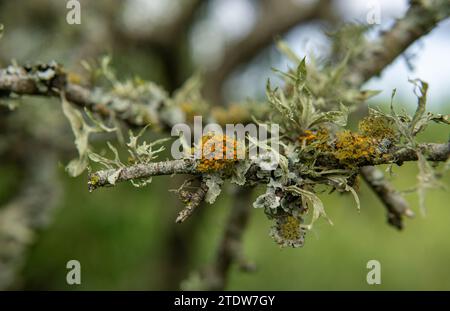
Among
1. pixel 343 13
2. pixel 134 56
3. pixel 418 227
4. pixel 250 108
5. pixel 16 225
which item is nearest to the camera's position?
pixel 250 108

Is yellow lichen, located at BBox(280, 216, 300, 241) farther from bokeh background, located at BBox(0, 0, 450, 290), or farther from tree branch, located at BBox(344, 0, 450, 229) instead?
bokeh background, located at BBox(0, 0, 450, 290)

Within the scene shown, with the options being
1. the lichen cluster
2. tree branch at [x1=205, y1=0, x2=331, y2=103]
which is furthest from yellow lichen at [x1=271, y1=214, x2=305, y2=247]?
tree branch at [x1=205, y1=0, x2=331, y2=103]

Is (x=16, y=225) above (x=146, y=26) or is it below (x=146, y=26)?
below

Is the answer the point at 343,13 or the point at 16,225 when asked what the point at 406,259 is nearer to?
the point at 343,13

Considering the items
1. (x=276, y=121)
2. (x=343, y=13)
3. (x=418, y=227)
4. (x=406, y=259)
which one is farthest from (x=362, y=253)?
A: (x=276, y=121)

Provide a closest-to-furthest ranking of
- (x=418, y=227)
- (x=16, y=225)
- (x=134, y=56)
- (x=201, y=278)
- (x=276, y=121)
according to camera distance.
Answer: (x=276, y=121) → (x=201, y=278) → (x=16, y=225) → (x=134, y=56) → (x=418, y=227)

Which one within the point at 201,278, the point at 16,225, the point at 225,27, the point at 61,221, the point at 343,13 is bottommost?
the point at 201,278

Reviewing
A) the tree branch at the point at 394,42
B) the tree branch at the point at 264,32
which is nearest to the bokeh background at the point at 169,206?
the tree branch at the point at 264,32

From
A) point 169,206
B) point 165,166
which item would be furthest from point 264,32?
point 165,166
